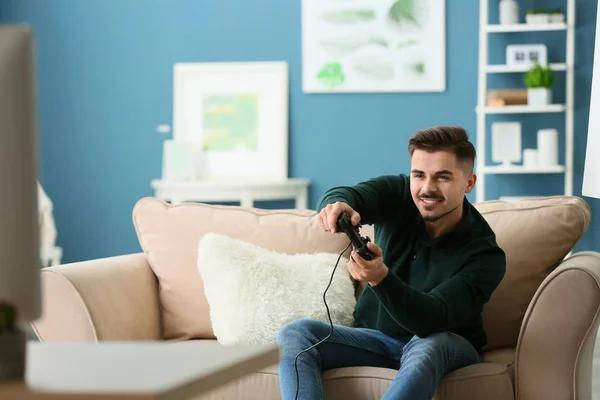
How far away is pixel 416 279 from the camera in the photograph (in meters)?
2.35

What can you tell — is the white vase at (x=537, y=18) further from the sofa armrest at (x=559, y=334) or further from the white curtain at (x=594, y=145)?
the sofa armrest at (x=559, y=334)

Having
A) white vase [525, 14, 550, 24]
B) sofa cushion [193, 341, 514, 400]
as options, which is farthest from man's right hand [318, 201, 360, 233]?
white vase [525, 14, 550, 24]

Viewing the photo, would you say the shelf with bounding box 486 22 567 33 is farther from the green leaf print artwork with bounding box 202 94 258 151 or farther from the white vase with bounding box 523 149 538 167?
the green leaf print artwork with bounding box 202 94 258 151

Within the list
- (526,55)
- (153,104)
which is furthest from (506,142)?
(153,104)

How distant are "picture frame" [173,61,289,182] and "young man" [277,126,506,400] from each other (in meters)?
3.23

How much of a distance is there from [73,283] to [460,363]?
1013 mm

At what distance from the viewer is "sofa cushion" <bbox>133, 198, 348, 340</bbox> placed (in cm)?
268

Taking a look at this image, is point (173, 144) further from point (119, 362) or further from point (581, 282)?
point (119, 362)

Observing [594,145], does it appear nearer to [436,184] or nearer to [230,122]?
[436,184]

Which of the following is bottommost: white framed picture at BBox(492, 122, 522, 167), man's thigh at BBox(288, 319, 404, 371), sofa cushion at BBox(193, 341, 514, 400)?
sofa cushion at BBox(193, 341, 514, 400)

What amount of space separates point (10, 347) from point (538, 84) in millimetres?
4817

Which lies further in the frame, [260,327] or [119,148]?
[119,148]

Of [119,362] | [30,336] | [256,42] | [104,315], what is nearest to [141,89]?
[256,42]

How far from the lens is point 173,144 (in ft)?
18.0
